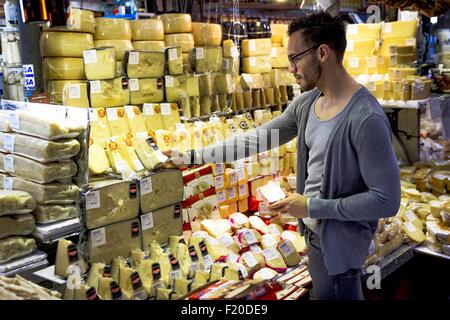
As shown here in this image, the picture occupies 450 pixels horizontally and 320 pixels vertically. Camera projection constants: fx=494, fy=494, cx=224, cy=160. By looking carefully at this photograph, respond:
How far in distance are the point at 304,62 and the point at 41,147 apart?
1.30m

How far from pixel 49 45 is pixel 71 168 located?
3.92 ft

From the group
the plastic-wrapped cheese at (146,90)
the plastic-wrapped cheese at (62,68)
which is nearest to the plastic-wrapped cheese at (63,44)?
the plastic-wrapped cheese at (62,68)

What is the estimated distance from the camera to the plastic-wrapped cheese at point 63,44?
3250 mm

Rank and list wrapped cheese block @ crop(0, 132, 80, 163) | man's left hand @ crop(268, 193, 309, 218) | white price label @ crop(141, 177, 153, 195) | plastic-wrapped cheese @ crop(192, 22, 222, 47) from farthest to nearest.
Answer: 1. plastic-wrapped cheese @ crop(192, 22, 222, 47)
2. white price label @ crop(141, 177, 153, 195)
3. wrapped cheese block @ crop(0, 132, 80, 163)
4. man's left hand @ crop(268, 193, 309, 218)

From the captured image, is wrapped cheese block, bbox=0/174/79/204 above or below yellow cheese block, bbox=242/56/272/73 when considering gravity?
below

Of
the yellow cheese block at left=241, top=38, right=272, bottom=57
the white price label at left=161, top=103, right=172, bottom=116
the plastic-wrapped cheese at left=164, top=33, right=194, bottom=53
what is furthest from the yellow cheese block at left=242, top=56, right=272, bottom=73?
the white price label at left=161, top=103, right=172, bottom=116

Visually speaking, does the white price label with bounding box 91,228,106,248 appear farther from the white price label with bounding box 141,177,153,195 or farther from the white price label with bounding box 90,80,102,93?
the white price label with bounding box 90,80,102,93

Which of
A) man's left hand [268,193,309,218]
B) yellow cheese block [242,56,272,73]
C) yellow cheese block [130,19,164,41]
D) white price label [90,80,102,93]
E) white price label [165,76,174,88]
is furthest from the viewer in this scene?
yellow cheese block [242,56,272,73]

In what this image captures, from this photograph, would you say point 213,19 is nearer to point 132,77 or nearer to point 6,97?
point 132,77

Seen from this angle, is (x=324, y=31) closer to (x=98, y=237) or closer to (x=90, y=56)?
(x=98, y=237)

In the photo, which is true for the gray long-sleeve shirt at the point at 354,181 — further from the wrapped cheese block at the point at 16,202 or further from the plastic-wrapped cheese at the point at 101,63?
the plastic-wrapped cheese at the point at 101,63

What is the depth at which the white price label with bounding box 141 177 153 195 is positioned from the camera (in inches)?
97.6

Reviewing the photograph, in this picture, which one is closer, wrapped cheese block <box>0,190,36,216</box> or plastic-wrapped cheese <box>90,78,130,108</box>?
wrapped cheese block <box>0,190,36,216</box>

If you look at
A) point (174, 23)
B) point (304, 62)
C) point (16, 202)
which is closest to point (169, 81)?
point (174, 23)
